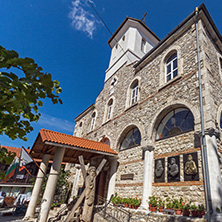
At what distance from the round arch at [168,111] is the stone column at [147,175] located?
61cm

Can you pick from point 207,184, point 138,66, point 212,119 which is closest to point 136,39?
point 138,66

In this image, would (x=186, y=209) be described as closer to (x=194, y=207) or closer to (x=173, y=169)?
(x=194, y=207)

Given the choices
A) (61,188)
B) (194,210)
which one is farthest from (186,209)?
(61,188)

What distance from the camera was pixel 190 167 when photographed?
5.55 meters

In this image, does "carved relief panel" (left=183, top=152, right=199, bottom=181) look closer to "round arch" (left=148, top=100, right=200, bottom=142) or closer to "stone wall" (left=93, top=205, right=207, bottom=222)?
"round arch" (left=148, top=100, right=200, bottom=142)

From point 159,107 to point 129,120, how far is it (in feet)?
7.89

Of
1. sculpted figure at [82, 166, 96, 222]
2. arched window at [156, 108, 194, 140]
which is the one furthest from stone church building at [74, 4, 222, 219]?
sculpted figure at [82, 166, 96, 222]

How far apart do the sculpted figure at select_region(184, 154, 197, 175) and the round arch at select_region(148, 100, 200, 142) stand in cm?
110

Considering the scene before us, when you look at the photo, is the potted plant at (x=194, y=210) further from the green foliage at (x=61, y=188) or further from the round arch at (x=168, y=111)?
the green foliage at (x=61, y=188)

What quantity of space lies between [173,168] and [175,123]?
195cm

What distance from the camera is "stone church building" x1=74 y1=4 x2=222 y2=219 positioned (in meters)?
5.58

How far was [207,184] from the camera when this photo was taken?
478cm

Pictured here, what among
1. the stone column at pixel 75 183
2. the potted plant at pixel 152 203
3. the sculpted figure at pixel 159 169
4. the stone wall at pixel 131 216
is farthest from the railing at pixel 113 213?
the stone column at pixel 75 183

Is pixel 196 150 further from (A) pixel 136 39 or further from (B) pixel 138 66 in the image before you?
(A) pixel 136 39
